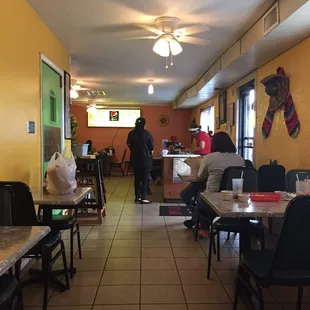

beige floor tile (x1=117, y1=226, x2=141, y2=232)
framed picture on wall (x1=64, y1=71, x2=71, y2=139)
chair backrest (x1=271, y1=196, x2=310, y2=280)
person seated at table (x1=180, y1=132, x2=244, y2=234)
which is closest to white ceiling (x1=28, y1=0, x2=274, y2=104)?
framed picture on wall (x1=64, y1=71, x2=71, y2=139)

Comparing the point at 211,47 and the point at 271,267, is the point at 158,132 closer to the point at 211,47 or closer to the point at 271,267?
the point at 211,47

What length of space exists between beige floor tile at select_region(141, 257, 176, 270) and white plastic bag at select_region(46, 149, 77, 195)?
97cm

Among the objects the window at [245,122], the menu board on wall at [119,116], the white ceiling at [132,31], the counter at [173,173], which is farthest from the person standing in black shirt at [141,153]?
the menu board on wall at [119,116]

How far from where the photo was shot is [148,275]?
8.86 feet

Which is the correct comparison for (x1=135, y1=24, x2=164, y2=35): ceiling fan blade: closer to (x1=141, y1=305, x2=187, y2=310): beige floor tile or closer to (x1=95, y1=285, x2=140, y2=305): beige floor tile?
(x1=95, y1=285, x2=140, y2=305): beige floor tile

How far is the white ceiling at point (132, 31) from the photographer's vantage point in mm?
2990

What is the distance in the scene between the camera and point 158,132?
10523 mm

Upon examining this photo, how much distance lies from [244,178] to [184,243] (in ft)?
3.74

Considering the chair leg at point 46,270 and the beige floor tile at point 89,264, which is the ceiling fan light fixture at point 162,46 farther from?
the chair leg at point 46,270

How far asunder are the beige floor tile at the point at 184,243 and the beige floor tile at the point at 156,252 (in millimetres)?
155

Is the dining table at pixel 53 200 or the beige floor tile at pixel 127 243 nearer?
the dining table at pixel 53 200

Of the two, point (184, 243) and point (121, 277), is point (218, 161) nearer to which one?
point (184, 243)

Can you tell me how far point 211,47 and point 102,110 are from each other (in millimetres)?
6669

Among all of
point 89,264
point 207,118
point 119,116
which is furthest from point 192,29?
point 119,116
